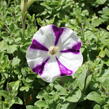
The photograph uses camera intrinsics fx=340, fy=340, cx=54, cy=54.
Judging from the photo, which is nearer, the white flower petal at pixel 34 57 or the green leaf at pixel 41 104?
the white flower petal at pixel 34 57

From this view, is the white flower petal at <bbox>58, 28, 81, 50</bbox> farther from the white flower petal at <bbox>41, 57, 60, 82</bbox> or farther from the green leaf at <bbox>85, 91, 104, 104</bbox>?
the green leaf at <bbox>85, 91, 104, 104</bbox>

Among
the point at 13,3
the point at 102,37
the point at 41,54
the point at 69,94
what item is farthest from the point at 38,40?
the point at 13,3

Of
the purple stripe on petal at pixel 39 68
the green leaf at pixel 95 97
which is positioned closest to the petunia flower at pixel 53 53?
the purple stripe on petal at pixel 39 68

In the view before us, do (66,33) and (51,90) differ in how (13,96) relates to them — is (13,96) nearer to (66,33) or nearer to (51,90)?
(51,90)

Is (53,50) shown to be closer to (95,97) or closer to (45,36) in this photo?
(45,36)

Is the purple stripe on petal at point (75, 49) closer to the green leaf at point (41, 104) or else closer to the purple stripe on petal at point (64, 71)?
the purple stripe on petal at point (64, 71)

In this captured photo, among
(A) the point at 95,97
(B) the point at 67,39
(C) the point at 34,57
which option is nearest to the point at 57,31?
(B) the point at 67,39

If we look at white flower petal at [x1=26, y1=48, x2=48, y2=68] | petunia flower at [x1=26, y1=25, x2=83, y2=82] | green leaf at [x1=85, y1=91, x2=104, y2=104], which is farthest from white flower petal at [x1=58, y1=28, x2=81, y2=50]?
green leaf at [x1=85, y1=91, x2=104, y2=104]
